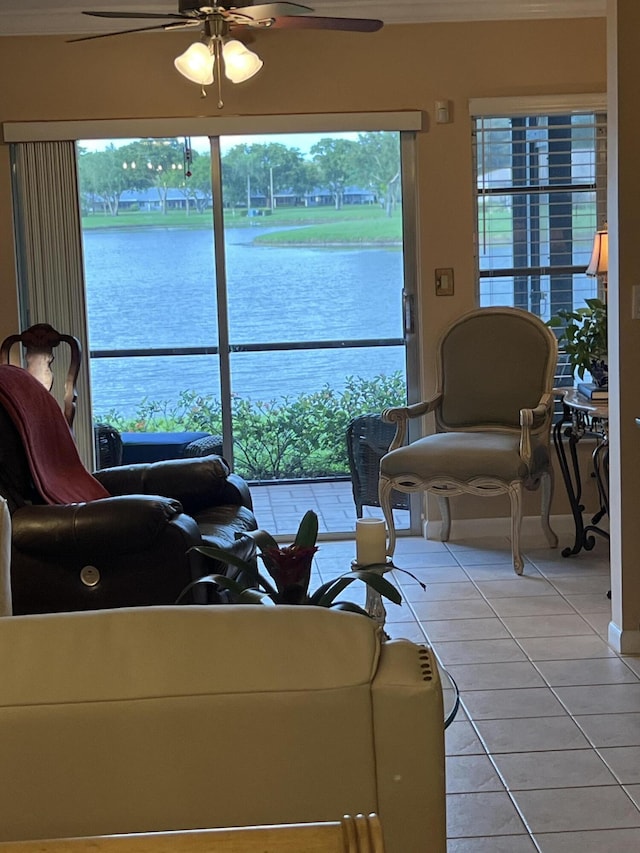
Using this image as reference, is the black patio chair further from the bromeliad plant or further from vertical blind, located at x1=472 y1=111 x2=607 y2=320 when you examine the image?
the bromeliad plant

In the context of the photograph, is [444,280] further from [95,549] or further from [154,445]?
[95,549]

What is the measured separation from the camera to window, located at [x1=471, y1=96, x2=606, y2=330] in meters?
5.39

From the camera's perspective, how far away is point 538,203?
5.46 m

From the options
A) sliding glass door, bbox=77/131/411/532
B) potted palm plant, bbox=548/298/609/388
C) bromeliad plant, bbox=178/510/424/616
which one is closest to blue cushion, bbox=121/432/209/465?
sliding glass door, bbox=77/131/411/532

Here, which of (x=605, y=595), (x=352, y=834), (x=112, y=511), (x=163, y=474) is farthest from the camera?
(x=605, y=595)

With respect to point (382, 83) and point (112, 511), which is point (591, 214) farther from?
point (112, 511)

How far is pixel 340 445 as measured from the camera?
566 centimetres

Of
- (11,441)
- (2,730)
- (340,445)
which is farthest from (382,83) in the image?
(2,730)

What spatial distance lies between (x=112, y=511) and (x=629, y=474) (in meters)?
1.74

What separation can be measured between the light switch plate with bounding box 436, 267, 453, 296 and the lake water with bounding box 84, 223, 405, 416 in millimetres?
213

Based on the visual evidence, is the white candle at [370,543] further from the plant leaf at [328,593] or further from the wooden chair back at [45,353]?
the wooden chair back at [45,353]

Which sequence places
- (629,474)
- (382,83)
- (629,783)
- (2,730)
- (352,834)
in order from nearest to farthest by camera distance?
(352,834) < (2,730) < (629,783) < (629,474) < (382,83)

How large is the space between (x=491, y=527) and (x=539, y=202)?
5.49 ft

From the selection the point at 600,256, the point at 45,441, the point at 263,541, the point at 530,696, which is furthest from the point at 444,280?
the point at 263,541
